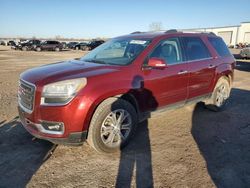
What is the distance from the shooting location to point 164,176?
3.27 metres

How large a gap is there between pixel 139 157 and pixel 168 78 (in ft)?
5.01

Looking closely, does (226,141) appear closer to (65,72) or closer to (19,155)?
(65,72)

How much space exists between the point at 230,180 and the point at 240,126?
2200mm

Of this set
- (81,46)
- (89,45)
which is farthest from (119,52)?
(81,46)

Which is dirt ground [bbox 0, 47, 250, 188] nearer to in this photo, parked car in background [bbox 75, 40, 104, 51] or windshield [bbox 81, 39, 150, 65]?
windshield [bbox 81, 39, 150, 65]

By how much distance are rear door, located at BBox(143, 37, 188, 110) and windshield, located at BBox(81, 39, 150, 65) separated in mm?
304

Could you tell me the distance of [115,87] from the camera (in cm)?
370

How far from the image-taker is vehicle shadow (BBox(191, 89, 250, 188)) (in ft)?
10.8

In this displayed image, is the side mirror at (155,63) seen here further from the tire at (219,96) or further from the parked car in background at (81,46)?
the parked car in background at (81,46)

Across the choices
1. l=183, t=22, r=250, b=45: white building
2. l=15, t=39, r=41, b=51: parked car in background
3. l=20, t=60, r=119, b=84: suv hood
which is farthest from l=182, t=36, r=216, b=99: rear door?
l=183, t=22, r=250, b=45: white building

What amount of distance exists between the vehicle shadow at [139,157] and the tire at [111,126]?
→ 0.70 feet

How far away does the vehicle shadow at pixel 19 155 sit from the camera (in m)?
3.21

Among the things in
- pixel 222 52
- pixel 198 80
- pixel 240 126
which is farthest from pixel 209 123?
pixel 222 52

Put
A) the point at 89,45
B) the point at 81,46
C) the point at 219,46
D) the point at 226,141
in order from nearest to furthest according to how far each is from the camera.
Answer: the point at 226,141 < the point at 219,46 < the point at 89,45 < the point at 81,46
